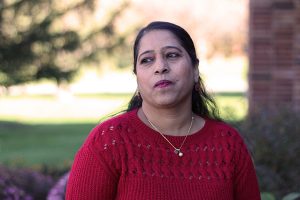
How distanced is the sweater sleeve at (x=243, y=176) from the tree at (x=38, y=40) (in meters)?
15.4

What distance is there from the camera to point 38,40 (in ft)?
62.0

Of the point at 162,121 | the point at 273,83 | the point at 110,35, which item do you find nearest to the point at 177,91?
the point at 162,121

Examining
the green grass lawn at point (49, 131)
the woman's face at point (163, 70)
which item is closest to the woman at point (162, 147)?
the woman's face at point (163, 70)

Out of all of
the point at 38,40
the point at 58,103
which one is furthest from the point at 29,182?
the point at 58,103

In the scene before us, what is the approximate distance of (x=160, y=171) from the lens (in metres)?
2.77

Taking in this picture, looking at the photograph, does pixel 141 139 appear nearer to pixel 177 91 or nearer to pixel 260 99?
pixel 177 91

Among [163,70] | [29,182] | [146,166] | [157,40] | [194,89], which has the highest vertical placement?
[157,40]

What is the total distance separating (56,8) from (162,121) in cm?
1768

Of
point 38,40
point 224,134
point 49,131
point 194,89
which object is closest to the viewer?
point 224,134

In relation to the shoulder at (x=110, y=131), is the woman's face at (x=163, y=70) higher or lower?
higher

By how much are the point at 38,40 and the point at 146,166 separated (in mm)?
16514

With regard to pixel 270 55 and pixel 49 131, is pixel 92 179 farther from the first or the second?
pixel 49 131

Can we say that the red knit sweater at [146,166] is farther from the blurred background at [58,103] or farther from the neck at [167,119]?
the blurred background at [58,103]

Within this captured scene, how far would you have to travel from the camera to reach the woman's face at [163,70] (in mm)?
2799
